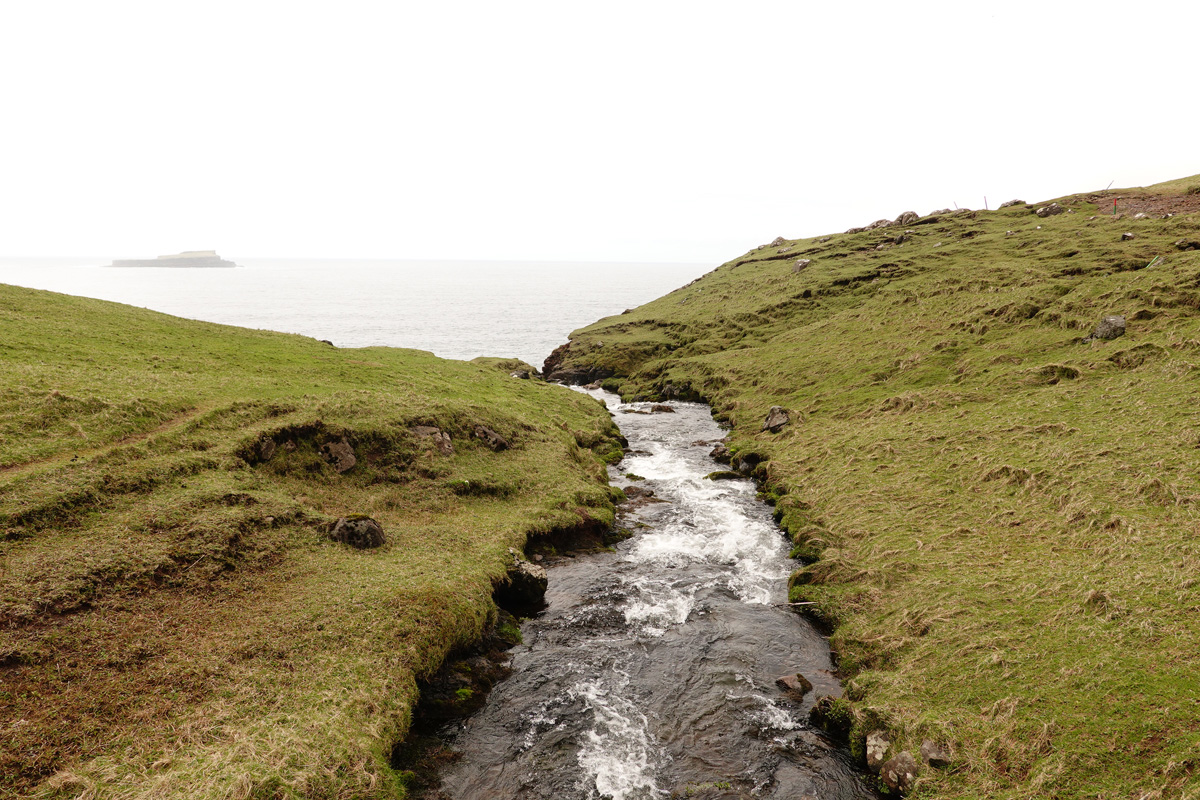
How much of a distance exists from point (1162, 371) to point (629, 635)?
1590 inches

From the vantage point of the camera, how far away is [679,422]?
64.4 meters

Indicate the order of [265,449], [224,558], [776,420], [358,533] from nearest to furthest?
[224,558] < [358,533] < [265,449] < [776,420]

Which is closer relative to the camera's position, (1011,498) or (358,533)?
(358,533)

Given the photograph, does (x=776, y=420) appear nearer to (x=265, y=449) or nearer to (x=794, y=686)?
(x=794, y=686)

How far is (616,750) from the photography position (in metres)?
18.7

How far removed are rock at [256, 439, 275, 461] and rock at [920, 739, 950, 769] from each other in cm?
3183

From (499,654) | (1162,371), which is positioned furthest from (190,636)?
(1162,371)

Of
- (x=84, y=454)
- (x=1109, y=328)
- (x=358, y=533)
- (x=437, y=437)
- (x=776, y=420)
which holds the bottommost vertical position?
(x=776, y=420)

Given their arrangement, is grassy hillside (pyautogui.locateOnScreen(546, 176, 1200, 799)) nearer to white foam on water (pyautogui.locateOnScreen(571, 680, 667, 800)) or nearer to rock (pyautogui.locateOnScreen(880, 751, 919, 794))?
rock (pyautogui.locateOnScreen(880, 751, 919, 794))

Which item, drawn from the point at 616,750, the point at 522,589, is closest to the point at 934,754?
the point at 616,750

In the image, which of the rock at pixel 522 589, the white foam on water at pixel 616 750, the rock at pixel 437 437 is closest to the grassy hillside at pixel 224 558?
the rock at pixel 437 437

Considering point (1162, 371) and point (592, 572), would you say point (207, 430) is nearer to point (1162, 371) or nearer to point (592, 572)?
point (592, 572)

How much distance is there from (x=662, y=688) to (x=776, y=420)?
35714 millimetres

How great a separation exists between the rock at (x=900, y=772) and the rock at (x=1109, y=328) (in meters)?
45.1
